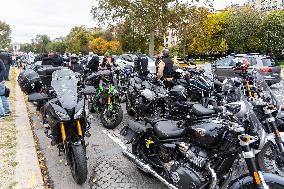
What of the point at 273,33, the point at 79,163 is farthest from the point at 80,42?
the point at 79,163

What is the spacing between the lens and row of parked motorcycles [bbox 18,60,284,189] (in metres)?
3.77

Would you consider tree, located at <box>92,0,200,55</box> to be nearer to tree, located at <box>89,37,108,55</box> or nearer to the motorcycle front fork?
the motorcycle front fork

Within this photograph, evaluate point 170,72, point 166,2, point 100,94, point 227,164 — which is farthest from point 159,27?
point 227,164

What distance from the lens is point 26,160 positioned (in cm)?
629

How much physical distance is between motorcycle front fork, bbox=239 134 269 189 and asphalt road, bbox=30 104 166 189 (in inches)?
80.2

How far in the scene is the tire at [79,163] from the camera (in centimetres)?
515

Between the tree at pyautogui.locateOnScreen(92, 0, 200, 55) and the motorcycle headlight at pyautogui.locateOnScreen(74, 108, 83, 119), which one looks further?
the tree at pyautogui.locateOnScreen(92, 0, 200, 55)

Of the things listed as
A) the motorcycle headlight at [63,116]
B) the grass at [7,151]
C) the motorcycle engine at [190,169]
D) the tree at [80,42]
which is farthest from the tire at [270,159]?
the tree at [80,42]

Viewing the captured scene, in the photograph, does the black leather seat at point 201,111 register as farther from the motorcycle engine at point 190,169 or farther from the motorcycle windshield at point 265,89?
the motorcycle windshield at point 265,89

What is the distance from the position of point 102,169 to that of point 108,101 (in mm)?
2901

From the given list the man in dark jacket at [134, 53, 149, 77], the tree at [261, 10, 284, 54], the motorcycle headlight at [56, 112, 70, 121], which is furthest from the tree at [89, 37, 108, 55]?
the motorcycle headlight at [56, 112, 70, 121]

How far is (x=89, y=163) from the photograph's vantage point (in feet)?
20.8

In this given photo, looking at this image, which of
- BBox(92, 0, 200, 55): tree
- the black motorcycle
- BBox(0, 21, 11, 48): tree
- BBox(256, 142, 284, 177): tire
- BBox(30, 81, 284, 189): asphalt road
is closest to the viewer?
the black motorcycle

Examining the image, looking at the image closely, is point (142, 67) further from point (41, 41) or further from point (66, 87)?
point (41, 41)
